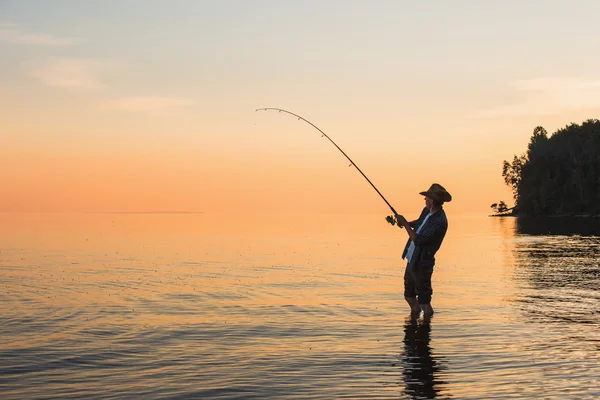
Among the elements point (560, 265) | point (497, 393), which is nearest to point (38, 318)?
point (497, 393)

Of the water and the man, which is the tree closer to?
the water

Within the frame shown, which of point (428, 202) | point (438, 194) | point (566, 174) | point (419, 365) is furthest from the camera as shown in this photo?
point (566, 174)

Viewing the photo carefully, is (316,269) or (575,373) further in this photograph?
(316,269)

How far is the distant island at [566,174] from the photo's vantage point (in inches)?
4631

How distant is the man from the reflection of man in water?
73cm

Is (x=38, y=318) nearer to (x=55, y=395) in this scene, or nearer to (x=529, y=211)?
(x=55, y=395)

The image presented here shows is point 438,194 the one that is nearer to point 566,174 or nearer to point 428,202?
point 428,202

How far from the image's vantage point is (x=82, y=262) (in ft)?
102

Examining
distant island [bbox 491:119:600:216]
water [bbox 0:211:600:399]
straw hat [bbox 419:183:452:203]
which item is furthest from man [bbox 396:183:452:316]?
distant island [bbox 491:119:600:216]

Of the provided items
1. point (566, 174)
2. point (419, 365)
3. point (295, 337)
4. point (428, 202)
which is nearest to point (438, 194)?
point (428, 202)

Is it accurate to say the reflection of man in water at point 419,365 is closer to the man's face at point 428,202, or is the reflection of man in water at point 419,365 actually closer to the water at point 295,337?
the water at point 295,337

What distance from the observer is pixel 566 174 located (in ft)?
417

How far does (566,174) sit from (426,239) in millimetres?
121993

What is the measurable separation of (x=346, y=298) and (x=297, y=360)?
7.81 m
